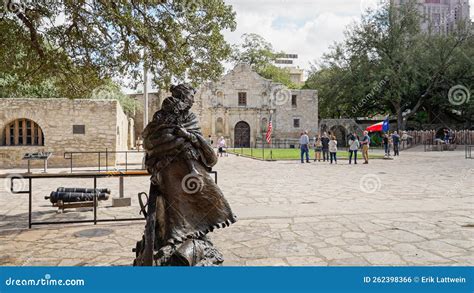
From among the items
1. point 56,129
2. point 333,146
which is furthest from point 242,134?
point 56,129

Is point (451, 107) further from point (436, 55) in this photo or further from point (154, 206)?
point (154, 206)

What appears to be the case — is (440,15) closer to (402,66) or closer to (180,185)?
(402,66)

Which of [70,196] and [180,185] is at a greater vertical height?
[180,185]

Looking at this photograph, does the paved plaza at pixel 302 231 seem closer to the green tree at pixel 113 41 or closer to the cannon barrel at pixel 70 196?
the cannon barrel at pixel 70 196

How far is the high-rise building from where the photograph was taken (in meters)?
33.7

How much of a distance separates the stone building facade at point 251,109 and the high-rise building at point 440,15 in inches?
491

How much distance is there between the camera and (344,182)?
1048 cm

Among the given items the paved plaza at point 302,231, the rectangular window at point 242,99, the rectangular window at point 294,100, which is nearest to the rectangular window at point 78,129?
the paved plaza at point 302,231

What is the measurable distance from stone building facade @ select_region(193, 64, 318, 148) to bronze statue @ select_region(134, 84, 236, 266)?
116ft

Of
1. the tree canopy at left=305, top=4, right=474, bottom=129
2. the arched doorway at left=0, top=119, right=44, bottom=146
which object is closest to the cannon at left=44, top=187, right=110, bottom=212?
the arched doorway at left=0, top=119, right=44, bottom=146

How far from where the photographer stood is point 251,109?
130ft

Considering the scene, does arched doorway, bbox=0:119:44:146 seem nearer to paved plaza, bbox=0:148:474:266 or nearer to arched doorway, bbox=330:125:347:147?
paved plaza, bbox=0:148:474:266

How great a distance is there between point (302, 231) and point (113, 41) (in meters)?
4.84

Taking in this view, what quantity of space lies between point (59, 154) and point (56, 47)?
933cm
